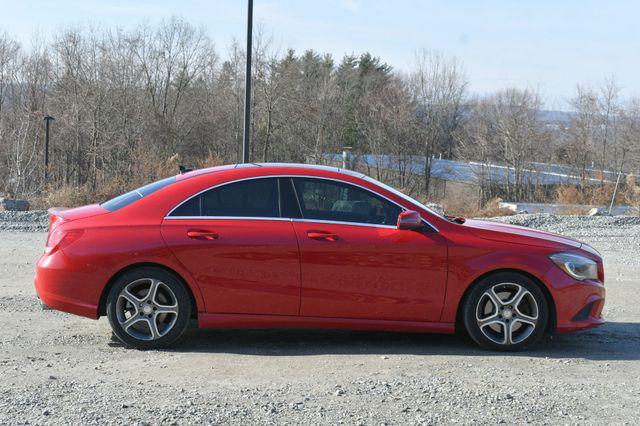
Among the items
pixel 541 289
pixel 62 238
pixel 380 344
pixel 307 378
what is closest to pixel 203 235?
pixel 62 238

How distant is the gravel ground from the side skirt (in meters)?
0.22

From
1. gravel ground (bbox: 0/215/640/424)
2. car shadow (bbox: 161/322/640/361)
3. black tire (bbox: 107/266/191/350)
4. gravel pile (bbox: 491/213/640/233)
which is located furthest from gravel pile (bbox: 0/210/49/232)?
gravel pile (bbox: 491/213/640/233)

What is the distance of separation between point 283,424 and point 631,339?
13.0ft

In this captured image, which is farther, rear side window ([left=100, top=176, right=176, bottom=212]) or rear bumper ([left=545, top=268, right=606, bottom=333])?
rear side window ([left=100, top=176, right=176, bottom=212])

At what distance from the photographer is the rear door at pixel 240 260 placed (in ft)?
19.5

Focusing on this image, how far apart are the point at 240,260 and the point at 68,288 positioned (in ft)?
4.67

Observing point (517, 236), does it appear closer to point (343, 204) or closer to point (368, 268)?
point (368, 268)

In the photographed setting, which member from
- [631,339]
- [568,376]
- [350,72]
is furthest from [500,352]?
[350,72]

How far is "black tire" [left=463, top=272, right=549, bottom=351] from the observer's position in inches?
240

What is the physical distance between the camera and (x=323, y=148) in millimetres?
43406

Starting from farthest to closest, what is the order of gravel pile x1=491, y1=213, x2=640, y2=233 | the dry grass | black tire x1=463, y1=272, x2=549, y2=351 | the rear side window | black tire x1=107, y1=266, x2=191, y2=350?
the dry grass, gravel pile x1=491, y1=213, x2=640, y2=233, the rear side window, black tire x1=463, y1=272, x2=549, y2=351, black tire x1=107, y1=266, x2=191, y2=350

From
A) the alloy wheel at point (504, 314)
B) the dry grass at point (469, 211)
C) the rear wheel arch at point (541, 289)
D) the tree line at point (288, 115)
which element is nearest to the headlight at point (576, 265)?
the rear wheel arch at point (541, 289)

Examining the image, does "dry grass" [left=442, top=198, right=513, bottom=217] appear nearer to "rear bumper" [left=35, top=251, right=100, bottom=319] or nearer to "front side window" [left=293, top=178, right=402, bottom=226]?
"front side window" [left=293, top=178, right=402, bottom=226]

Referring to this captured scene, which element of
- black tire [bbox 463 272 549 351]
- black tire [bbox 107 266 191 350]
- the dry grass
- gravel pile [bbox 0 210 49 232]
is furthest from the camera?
the dry grass
